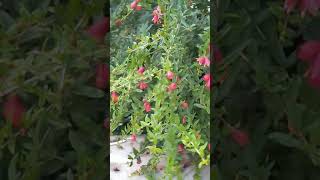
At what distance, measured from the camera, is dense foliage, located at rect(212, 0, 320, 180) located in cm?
77

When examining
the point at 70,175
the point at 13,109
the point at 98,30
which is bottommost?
the point at 70,175

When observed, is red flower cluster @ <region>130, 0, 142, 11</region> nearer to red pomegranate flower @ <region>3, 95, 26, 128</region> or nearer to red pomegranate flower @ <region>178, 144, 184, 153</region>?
red pomegranate flower @ <region>178, 144, 184, 153</region>

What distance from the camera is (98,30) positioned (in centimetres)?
78

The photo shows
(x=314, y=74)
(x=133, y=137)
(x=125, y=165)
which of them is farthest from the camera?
(x=133, y=137)

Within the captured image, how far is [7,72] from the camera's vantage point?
2.49 ft

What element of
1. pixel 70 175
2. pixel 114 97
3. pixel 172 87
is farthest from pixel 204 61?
pixel 70 175

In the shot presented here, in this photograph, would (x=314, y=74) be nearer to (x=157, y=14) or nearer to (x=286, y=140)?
(x=286, y=140)

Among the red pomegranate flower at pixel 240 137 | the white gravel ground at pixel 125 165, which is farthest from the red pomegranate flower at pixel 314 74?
the white gravel ground at pixel 125 165

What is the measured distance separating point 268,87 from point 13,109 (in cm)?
40

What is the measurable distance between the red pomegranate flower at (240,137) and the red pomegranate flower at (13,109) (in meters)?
0.34

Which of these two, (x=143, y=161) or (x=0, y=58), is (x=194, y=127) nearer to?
(x=143, y=161)

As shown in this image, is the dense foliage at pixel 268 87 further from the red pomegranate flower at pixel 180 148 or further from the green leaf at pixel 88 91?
the red pomegranate flower at pixel 180 148

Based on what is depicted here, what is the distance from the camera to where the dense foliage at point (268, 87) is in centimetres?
77

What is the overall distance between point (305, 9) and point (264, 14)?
2.5 inches
